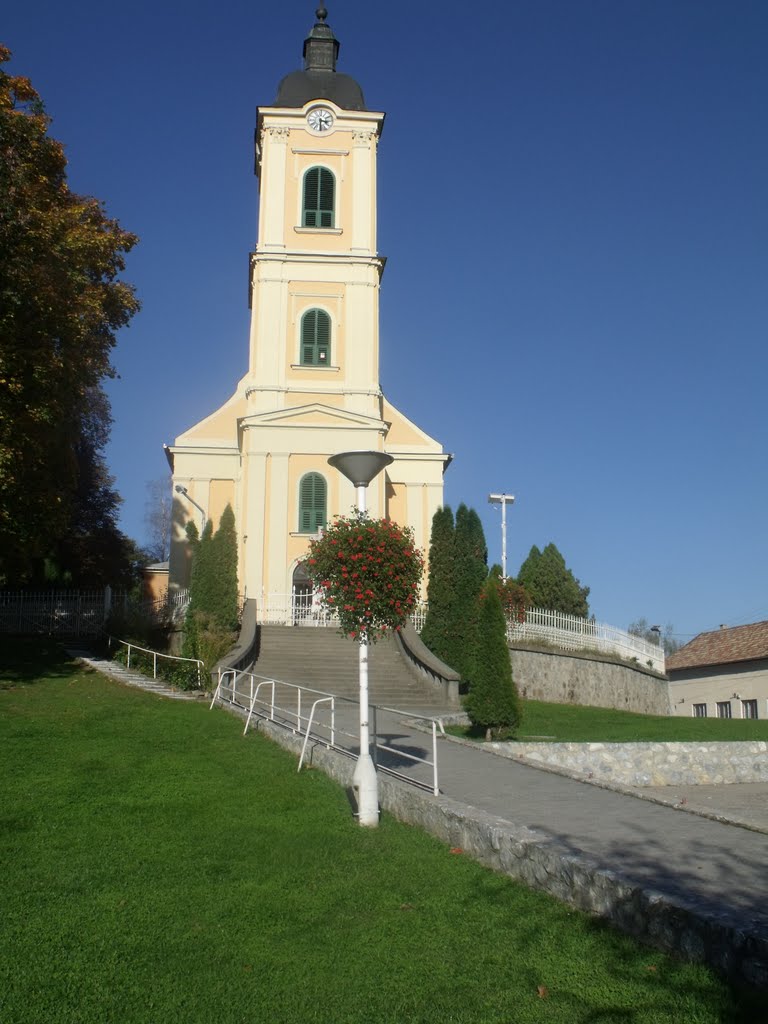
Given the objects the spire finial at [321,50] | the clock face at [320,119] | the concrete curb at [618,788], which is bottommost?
the concrete curb at [618,788]

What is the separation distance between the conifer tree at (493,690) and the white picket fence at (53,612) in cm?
1648

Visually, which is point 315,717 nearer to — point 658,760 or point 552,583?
point 658,760

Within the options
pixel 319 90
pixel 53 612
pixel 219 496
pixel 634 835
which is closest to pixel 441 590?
pixel 219 496

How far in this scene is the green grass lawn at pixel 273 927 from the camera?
510 centimetres

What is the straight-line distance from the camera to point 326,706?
19188mm

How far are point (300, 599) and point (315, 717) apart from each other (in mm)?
12922

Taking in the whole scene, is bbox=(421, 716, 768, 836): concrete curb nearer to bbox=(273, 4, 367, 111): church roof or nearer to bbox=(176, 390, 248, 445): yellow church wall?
bbox=(176, 390, 248, 445): yellow church wall

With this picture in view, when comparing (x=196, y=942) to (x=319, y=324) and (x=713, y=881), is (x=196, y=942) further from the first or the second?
(x=319, y=324)

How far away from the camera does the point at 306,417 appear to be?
31.8 metres

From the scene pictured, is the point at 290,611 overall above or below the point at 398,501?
below

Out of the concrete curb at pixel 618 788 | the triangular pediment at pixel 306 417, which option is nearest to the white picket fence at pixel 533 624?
the triangular pediment at pixel 306 417

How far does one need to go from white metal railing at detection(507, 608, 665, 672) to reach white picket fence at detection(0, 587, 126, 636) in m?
12.9

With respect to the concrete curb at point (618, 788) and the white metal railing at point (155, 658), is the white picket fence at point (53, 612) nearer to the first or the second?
the white metal railing at point (155, 658)

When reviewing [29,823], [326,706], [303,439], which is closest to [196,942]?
[29,823]
